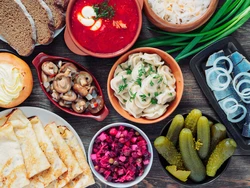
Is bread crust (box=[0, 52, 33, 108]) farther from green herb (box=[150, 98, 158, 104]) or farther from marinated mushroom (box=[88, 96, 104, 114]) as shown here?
green herb (box=[150, 98, 158, 104])

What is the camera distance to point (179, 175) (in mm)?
2775

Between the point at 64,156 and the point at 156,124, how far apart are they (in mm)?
630

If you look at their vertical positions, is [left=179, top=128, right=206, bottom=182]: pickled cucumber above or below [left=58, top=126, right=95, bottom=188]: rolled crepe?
above

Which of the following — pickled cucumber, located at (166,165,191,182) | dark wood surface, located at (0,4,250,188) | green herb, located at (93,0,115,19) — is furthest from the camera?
dark wood surface, located at (0,4,250,188)

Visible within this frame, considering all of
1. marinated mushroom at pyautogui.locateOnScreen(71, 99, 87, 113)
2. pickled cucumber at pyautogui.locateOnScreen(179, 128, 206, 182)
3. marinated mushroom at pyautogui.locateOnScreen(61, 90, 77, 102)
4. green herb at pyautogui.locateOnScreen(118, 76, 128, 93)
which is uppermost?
green herb at pyautogui.locateOnScreen(118, 76, 128, 93)

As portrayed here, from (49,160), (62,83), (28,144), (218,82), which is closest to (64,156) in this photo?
(49,160)

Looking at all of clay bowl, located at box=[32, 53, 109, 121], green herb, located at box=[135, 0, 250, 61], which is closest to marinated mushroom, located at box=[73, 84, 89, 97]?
clay bowl, located at box=[32, 53, 109, 121]

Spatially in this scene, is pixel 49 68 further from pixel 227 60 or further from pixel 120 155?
pixel 227 60

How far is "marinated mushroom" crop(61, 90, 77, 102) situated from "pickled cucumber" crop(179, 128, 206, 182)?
69 centimetres

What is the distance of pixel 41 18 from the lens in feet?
9.27

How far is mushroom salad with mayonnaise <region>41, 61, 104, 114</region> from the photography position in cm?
280

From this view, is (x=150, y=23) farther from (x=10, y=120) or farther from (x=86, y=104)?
(x=10, y=120)

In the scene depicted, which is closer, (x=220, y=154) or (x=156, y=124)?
(x=220, y=154)

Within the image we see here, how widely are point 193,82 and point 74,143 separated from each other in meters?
0.86
